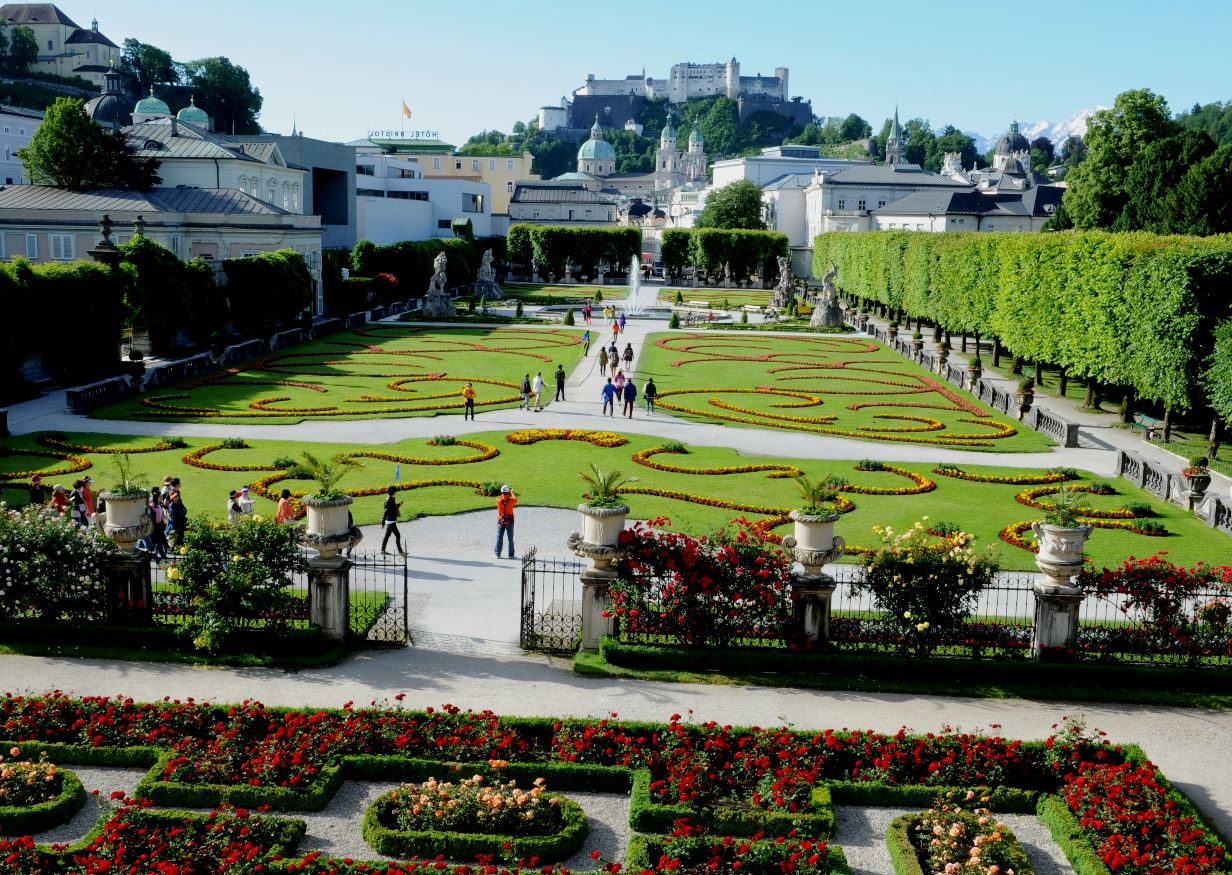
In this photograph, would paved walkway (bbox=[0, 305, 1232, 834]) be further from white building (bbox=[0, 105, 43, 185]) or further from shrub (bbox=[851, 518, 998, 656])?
white building (bbox=[0, 105, 43, 185])

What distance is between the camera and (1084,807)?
46.6 feet

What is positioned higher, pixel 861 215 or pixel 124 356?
pixel 861 215

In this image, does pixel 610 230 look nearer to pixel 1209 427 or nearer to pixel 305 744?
pixel 1209 427

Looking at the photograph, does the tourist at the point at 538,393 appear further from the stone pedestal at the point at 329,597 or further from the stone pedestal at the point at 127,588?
the stone pedestal at the point at 127,588

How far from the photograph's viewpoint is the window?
204ft

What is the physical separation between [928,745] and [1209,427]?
114 ft

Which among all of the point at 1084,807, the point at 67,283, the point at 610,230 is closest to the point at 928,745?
the point at 1084,807

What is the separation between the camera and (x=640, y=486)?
103 ft

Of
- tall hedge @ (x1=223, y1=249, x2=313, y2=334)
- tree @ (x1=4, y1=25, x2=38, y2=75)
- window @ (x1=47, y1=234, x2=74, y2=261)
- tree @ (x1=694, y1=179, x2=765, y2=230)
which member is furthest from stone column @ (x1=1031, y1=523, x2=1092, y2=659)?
tree @ (x1=4, y1=25, x2=38, y2=75)

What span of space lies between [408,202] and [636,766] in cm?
10784

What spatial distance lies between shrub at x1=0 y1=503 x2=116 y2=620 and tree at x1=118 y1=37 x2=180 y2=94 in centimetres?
13739

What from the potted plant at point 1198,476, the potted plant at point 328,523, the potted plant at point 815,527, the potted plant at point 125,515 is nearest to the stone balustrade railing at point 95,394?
the potted plant at point 125,515

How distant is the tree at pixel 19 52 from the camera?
138m

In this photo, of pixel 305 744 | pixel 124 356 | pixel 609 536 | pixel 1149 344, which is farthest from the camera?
pixel 124 356
